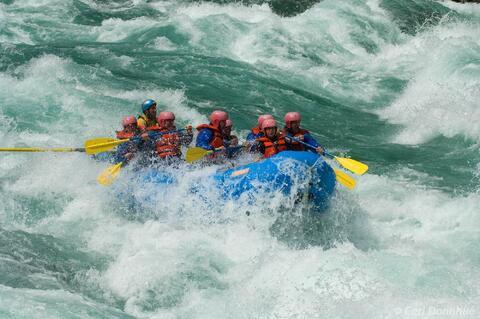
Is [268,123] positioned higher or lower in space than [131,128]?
higher

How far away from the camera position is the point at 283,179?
23.1ft

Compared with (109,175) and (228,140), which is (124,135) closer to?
(109,175)

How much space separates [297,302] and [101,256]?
227cm

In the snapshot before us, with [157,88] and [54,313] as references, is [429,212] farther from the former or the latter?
[157,88]

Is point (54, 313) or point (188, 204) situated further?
point (188, 204)

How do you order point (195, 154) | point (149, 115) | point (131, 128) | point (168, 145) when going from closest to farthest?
point (195, 154) → point (168, 145) → point (131, 128) → point (149, 115)

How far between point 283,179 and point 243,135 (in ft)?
11.7

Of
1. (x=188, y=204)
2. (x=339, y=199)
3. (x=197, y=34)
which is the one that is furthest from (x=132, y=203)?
(x=197, y=34)

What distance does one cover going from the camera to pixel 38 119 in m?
10.5

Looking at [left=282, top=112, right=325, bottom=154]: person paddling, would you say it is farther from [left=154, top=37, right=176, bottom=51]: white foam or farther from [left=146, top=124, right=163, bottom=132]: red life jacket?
[left=154, top=37, right=176, bottom=51]: white foam

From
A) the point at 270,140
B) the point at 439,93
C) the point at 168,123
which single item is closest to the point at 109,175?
the point at 168,123

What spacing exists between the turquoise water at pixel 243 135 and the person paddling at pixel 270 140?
0.78 meters

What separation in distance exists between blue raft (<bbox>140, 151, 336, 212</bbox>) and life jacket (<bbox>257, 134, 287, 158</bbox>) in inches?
17.2

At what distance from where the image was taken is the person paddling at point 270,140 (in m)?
7.66
